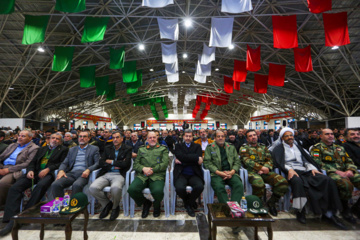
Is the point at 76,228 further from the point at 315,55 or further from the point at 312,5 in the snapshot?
the point at 315,55

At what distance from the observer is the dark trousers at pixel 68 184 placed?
273 cm

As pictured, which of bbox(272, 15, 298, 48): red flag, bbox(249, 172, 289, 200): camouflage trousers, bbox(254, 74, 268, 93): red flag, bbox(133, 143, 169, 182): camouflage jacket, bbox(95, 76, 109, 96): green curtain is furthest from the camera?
bbox(254, 74, 268, 93): red flag

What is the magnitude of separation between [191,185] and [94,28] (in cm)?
640

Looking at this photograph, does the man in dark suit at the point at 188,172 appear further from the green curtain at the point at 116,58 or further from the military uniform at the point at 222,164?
the green curtain at the point at 116,58

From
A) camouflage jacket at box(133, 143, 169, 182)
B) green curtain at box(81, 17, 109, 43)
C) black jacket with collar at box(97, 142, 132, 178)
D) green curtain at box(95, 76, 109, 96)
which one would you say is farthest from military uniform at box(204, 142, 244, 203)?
green curtain at box(95, 76, 109, 96)

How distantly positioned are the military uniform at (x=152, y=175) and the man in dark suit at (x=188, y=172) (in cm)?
26

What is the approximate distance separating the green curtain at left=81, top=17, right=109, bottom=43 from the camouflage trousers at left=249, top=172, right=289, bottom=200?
6.56 metres

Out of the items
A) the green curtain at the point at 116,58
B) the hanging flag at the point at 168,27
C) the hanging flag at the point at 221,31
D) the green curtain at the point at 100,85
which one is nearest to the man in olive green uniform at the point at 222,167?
the hanging flag at the point at 221,31

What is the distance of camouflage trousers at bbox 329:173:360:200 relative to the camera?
8.48 feet

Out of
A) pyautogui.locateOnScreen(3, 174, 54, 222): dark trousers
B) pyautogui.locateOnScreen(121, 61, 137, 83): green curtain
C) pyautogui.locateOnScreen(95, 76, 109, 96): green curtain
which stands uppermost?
pyautogui.locateOnScreen(121, 61, 137, 83): green curtain

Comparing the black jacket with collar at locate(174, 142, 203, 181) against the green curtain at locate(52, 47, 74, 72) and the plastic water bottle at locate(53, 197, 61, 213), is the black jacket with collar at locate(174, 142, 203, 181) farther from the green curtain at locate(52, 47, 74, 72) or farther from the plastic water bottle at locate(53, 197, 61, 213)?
the green curtain at locate(52, 47, 74, 72)

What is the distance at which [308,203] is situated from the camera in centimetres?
270

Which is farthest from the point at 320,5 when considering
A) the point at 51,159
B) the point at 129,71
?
the point at 129,71

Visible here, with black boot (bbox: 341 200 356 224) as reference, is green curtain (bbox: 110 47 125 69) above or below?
above
